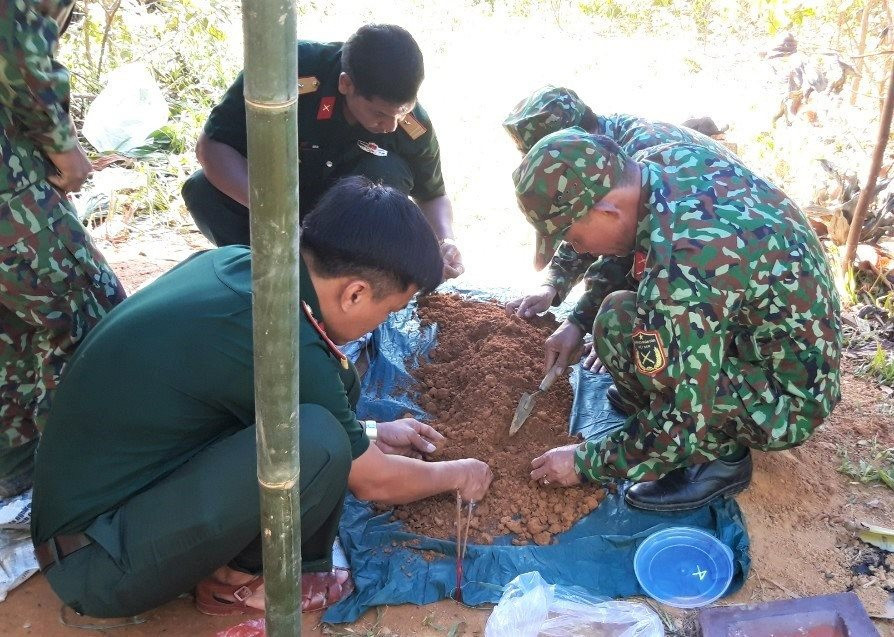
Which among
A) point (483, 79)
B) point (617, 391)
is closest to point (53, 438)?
point (617, 391)

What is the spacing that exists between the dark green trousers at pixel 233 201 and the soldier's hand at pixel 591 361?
1.13 meters

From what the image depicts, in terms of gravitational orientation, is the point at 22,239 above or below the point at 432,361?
above

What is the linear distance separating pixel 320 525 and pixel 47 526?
0.69 meters

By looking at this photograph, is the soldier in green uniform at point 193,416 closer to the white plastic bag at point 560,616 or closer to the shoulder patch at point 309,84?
the white plastic bag at point 560,616

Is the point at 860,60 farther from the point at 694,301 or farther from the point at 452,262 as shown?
the point at 694,301

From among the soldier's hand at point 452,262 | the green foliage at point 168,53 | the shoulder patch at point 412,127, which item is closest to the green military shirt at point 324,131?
the shoulder patch at point 412,127

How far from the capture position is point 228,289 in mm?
A: 1891

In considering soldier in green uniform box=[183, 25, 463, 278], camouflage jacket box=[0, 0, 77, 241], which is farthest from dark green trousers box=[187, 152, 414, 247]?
camouflage jacket box=[0, 0, 77, 241]

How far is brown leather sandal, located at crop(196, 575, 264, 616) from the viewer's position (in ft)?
7.27

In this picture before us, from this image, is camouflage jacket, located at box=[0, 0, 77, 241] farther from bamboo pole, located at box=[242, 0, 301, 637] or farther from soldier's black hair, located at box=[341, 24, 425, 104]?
bamboo pole, located at box=[242, 0, 301, 637]

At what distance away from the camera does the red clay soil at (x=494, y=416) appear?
2637 mm

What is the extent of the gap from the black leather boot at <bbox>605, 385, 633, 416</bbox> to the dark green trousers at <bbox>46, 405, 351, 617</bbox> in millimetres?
1471

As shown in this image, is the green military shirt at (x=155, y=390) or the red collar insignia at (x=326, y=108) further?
the red collar insignia at (x=326, y=108)

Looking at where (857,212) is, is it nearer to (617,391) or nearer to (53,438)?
(617,391)
